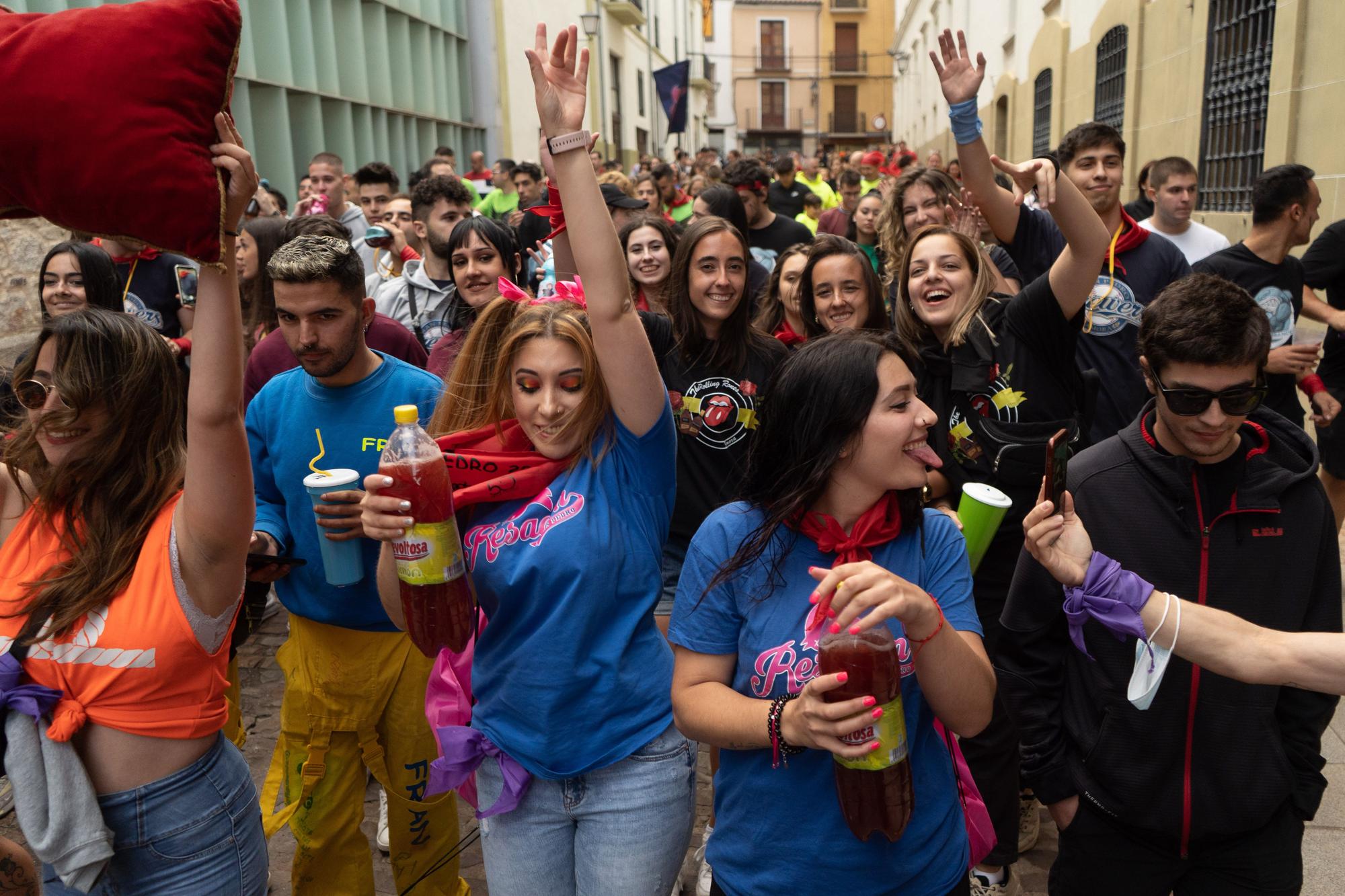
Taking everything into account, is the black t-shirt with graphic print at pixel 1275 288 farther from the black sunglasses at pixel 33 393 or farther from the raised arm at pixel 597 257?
the black sunglasses at pixel 33 393

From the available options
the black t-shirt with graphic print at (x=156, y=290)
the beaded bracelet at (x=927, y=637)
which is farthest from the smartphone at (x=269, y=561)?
the black t-shirt with graphic print at (x=156, y=290)

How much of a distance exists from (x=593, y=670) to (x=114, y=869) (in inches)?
43.4

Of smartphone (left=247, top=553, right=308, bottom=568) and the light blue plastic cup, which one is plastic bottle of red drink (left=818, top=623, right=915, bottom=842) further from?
smartphone (left=247, top=553, right=308, bottom=568)

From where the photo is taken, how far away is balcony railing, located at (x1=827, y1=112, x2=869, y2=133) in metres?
68.6

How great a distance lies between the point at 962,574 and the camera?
85.2 inches

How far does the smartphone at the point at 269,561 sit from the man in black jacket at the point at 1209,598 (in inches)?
83.5

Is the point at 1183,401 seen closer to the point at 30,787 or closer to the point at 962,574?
the point at 962,574

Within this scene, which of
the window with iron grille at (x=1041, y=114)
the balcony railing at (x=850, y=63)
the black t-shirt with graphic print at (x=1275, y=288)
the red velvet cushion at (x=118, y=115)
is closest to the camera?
the red velvet cushion at (x=118, y=115)

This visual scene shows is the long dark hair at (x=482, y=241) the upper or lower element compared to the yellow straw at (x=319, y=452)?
upper

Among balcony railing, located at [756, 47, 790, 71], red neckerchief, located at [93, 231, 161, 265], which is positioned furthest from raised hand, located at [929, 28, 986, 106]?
balcony railing, located at [756, 47, 790, 71]

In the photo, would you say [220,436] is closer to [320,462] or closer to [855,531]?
[320,462]

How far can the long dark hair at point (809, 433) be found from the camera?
2121 millimetres

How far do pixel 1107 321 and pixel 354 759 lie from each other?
3.38 m

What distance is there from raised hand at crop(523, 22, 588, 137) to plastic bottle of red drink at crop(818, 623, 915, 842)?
4.31 feet
